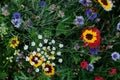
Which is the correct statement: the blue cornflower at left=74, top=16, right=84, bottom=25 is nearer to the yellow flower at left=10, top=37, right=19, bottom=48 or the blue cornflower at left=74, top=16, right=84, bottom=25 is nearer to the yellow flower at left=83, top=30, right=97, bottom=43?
the yellow flower at left=83, top=30, right=97, bottom=43

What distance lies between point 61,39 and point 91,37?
0.25m

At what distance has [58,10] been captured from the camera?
8.57ft

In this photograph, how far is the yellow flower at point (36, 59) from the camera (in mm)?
2459

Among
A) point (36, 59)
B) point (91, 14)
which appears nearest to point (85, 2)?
point (91, 14)

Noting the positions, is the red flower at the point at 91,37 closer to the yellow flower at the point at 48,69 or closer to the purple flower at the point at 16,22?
the yellow flower at the point at 48,69

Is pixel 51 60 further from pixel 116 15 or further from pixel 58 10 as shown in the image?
pixel 116 15

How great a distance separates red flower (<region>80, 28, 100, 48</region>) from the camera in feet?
8.06

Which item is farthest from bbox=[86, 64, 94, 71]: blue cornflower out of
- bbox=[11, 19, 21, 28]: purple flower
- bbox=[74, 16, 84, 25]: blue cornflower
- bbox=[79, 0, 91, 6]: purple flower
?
bbox=[11, 19, 21, 28]: purple flower

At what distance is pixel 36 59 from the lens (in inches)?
97.0

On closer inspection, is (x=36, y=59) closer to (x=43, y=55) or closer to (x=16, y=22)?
(x=43, y=55)

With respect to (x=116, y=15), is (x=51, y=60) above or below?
below

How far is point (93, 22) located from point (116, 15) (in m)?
0.29

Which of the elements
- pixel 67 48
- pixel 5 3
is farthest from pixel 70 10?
pixel 5 3

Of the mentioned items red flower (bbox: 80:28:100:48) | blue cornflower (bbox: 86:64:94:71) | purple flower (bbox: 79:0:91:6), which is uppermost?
purple flower (bbox: 79:0:91:6)
